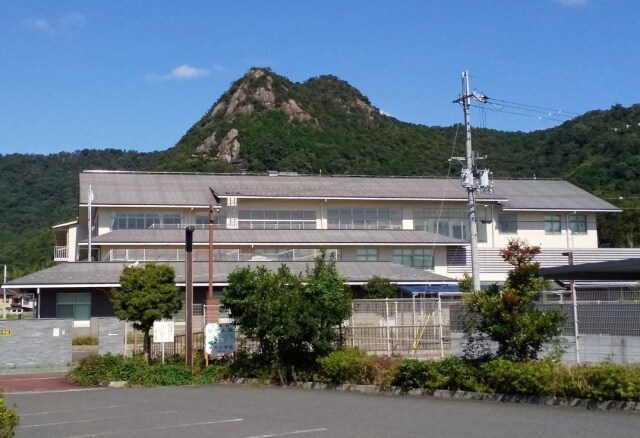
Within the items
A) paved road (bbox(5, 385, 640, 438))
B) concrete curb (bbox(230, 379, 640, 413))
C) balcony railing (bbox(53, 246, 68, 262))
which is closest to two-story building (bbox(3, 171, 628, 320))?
balcony railing (bbox(53, 246, 68, 262))

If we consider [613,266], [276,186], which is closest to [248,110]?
[276,186]

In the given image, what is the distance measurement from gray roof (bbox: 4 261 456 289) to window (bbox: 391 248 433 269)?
3937 millimetres

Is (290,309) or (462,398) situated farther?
(290,309)

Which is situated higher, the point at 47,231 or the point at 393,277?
the point at 47,231

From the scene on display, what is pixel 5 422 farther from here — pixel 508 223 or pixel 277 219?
pixel 508 223

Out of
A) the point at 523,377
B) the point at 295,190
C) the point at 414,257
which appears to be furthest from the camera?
the point at 295,190

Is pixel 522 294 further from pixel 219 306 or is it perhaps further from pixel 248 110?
pixel 248 110

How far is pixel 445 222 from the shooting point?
59219mm

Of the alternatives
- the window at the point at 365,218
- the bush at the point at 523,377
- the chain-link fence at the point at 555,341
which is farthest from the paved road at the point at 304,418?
the window at the point at 365,218

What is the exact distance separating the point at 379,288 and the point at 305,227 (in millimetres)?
14918

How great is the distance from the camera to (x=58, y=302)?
1715 inches

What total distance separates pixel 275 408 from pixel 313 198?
4029 cm

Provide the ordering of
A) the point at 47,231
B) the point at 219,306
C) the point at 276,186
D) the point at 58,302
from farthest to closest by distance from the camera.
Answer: the point at 47,231, the point at 276,186, the point at 58,302, the point at 219,306

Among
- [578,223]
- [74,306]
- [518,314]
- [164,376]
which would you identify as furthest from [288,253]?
[518,314]
